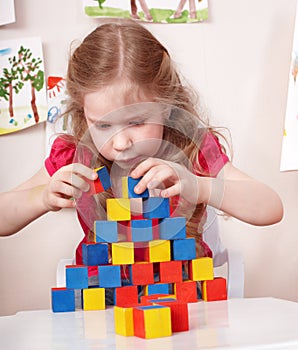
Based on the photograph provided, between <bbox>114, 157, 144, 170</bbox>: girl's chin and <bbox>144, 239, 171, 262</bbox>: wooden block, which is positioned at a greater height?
<bbox>114, 157, 144, 170</bbox>: girl's chin

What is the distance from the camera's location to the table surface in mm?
604

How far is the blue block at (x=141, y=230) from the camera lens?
84cm

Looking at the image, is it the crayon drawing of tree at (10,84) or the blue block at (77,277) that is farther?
the crayon drawing of tree at (10,84)

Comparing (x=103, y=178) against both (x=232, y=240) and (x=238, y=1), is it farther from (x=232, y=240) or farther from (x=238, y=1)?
(x=238, y=1)

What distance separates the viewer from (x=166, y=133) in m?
1.04

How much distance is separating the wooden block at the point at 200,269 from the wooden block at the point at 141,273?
6 cm

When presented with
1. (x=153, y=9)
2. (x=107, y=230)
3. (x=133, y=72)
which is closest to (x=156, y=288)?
(x=107, y=230)

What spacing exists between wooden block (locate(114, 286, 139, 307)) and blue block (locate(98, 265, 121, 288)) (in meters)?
0.01

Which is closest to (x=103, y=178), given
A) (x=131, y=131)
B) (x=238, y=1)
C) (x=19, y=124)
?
(x=131, y=131)

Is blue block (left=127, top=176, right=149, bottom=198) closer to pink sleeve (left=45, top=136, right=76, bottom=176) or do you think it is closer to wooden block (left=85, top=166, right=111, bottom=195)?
wooden block (left=85, top=166, right=111, bottom=195)

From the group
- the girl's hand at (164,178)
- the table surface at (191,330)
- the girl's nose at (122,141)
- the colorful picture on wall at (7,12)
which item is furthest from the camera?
the colorful picture on wall at (7,12)

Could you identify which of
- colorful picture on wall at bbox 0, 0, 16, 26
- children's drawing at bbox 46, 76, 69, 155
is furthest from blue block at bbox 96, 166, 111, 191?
colorful picture on wall at bbox 0, 0, 16, 26

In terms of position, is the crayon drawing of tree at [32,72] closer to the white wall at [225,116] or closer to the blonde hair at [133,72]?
the white wall at [225,116]

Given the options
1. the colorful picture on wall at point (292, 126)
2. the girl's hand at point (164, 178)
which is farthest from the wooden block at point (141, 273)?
the colorful picture on wall at point (292, 126)
